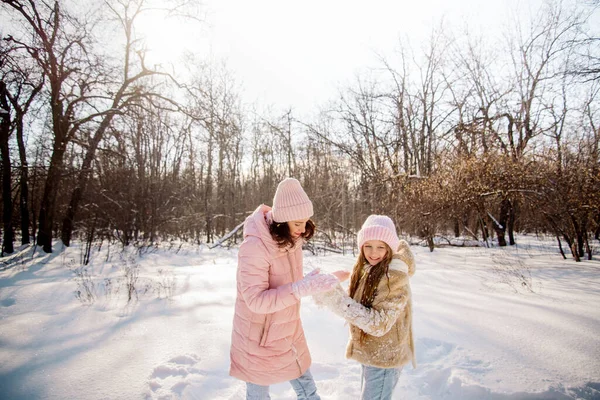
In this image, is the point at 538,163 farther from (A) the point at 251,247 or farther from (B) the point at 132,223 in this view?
(B) the point at 132,223

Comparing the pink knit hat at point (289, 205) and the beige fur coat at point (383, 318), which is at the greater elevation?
the pink knit hat at point (289, 205)

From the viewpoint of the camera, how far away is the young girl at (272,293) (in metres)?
1.54

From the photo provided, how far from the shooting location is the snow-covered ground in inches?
94.0

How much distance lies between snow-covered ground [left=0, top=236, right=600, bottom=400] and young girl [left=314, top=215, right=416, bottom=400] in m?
0.89

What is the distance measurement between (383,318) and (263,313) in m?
0.66

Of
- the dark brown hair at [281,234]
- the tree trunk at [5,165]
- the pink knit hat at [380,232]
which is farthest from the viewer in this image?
the tree trunk at [5,165]

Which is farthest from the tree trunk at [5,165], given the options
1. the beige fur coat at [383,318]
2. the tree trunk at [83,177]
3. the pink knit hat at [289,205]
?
the beige fur coat at [383,318]

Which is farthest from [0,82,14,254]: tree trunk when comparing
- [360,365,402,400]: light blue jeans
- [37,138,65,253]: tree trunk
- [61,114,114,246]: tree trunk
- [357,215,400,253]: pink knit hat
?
[360,365,402,400]: light blue jeans

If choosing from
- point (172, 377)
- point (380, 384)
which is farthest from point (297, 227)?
point (172, 377)

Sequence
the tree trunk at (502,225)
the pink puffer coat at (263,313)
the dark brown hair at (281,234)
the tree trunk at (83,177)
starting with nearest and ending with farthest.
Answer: the pink puffer coat at (263,313)
the dark brown hair at (281,234)
the tree trunk at (83,177)
the tree trunk at (502,225)

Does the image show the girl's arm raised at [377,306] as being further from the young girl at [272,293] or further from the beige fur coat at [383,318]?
the young girl at [272,293]

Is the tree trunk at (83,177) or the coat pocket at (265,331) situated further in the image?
the tree trunk at (83,177)

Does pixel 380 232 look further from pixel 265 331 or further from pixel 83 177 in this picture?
pixel 83 177

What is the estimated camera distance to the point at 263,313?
1544mm
